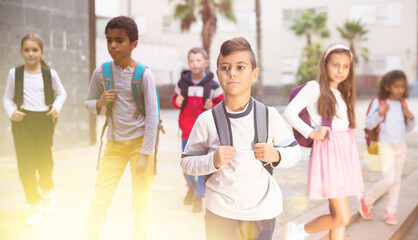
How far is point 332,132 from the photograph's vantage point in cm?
357

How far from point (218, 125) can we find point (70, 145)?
8290 millimetres

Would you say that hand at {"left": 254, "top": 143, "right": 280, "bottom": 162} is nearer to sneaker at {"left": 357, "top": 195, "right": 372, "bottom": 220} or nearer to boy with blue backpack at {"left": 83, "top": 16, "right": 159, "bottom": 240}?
boy with blue backpack at {"left": 83, "top": 16, "right": 159, "bottom": 240}

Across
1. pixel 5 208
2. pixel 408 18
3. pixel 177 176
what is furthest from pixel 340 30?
pixel 5 208

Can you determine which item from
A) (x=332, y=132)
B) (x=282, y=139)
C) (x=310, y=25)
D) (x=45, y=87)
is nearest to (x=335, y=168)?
(x=332, y=132)

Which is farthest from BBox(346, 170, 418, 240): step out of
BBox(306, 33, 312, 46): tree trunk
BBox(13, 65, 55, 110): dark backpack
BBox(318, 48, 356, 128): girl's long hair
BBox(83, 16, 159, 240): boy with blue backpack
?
BBox(306, 33, 312, 46): tree trunk

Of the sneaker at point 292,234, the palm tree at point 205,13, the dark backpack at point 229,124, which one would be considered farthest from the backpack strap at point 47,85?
the palm tree at point 205,13

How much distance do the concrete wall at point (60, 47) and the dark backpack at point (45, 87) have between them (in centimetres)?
466

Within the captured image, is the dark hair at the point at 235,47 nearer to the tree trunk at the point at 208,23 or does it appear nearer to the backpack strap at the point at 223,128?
the backpack strap at the point at 223,128

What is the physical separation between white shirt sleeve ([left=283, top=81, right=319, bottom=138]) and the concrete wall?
22.2 ft

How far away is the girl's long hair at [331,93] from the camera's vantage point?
3.50 metres

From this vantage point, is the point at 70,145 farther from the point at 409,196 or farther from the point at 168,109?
the point at 168,109

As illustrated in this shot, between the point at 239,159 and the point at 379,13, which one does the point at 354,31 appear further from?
the point at 239,159

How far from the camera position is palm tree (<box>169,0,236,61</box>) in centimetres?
2717

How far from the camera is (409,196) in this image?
20.4 ft
